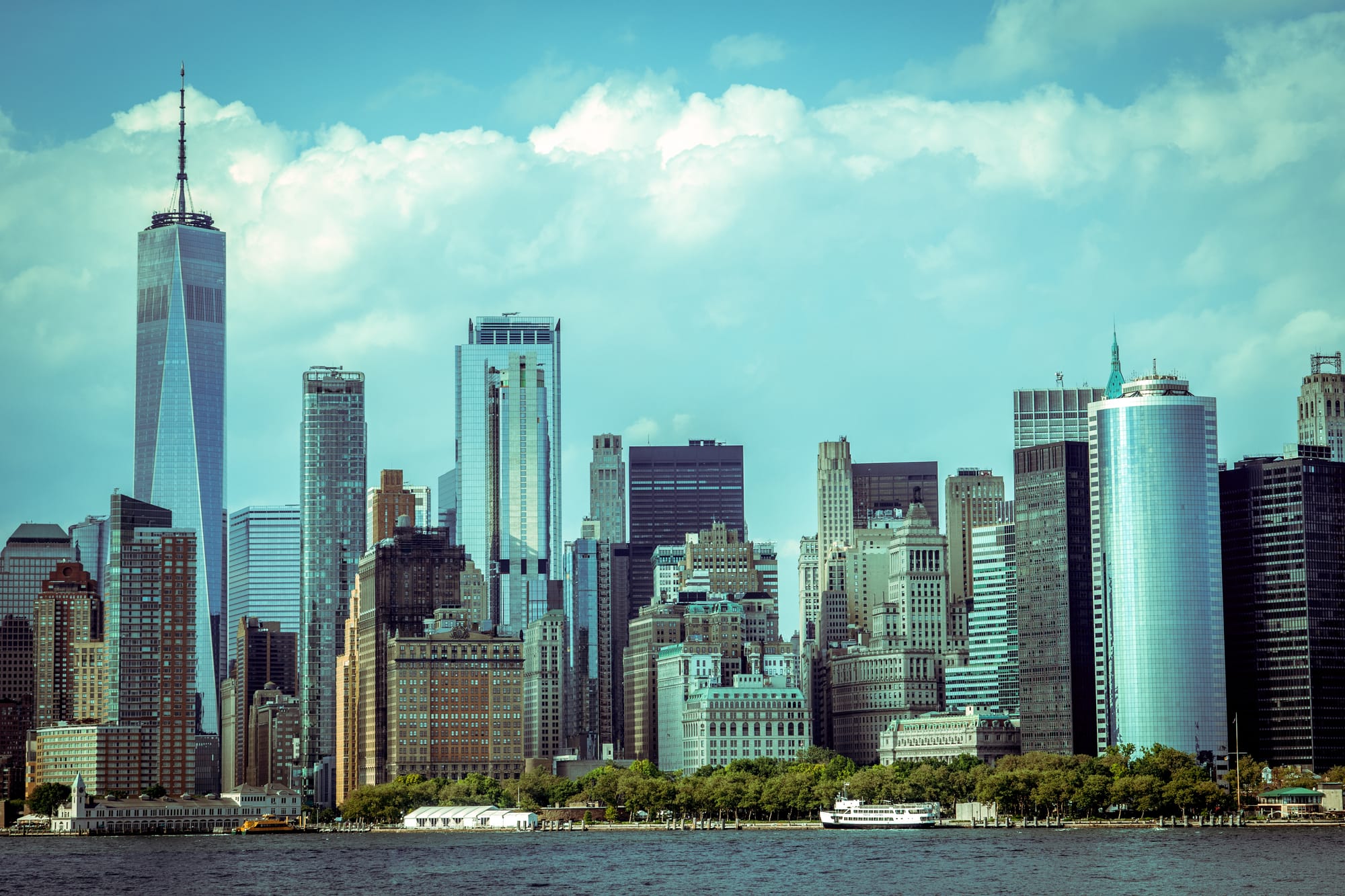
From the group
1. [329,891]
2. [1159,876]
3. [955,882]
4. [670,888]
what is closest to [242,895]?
[329,891]

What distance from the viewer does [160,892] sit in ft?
637

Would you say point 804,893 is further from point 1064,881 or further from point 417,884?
point 417,884

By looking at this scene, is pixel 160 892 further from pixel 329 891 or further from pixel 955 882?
pixel 955 882

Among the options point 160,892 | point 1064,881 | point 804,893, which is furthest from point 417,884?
point 1064,881

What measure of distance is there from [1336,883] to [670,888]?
174 ft

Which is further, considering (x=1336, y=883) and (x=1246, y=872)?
(x=1246, y=872)

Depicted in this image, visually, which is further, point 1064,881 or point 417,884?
point 417,884

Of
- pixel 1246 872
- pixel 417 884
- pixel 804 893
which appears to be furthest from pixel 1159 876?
Answer: pixel 417 884

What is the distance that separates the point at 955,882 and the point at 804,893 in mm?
14039

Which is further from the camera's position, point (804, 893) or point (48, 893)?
point (48, 893)

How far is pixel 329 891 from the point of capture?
193125mm

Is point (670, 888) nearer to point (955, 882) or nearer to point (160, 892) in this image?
point (955, 882)

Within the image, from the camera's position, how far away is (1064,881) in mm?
186375

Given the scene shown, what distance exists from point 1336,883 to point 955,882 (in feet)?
99.2
